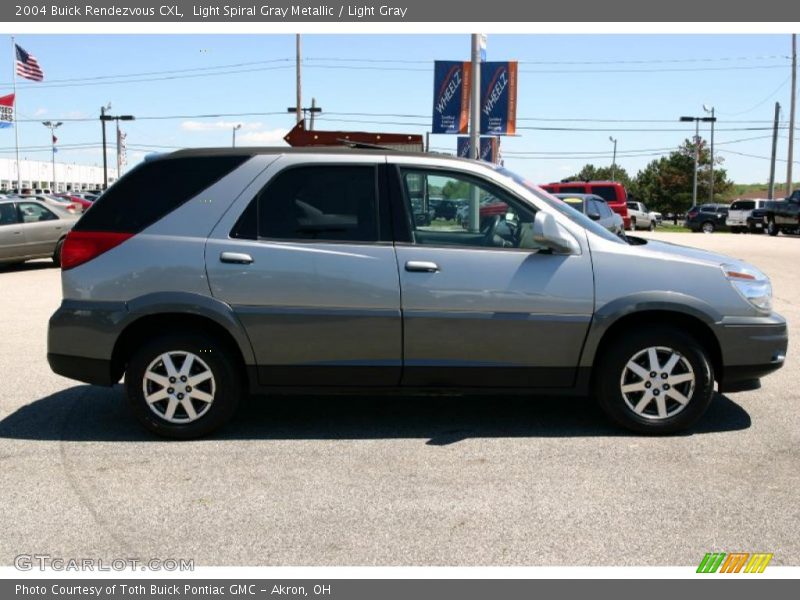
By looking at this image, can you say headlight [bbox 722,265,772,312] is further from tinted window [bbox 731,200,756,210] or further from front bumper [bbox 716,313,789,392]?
tinted window [bbox 731,200,756,210]

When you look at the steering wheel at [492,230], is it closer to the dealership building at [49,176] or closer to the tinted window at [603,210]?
the tinted window at [603,210]

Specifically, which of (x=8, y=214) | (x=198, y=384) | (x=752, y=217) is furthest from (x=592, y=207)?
(x=752, y=217)

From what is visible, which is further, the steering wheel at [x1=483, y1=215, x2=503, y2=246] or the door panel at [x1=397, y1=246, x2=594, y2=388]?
the steering wheel at [x1=483, y1=215, x2=503, y2=246]

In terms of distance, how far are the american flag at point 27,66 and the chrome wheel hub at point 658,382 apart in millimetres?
45590

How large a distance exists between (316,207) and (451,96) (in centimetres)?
1664

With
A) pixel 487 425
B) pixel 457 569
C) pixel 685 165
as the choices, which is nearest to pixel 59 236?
pixel 487 425

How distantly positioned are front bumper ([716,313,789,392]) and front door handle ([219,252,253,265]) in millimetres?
3065

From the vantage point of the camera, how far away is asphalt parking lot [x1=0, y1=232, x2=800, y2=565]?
3.80m

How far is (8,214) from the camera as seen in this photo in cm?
1706

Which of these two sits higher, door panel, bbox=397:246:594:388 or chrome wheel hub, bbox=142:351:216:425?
door panel, bbox=397:246:594:388

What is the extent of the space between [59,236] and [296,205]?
13967 millimetres

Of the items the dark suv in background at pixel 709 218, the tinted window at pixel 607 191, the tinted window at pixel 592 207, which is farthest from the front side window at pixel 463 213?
the dark suv in background at pixel 709 218

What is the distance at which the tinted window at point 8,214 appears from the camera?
1698cm

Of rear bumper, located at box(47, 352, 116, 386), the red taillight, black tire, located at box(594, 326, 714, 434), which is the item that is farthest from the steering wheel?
rear bumper, located at box(47, 352, 116, 386)
